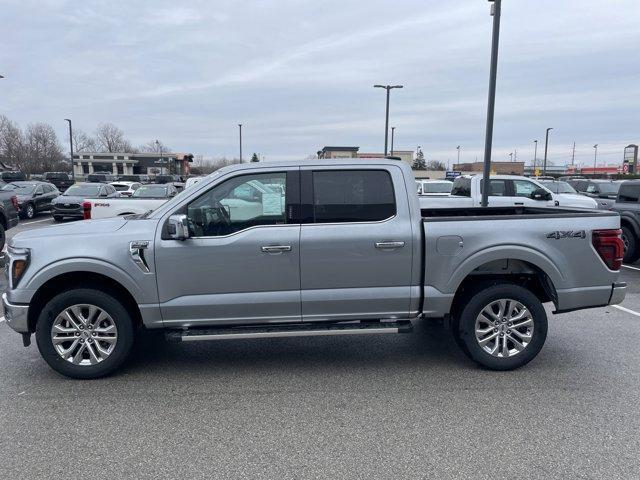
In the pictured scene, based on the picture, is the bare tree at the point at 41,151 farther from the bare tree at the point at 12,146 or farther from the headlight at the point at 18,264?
the headlight at the point at 18,264

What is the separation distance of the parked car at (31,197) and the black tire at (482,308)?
20.1 m

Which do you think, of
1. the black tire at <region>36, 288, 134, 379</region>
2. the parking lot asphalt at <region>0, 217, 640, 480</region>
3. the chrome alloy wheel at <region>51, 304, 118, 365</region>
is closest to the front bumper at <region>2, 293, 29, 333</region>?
the black tire at <region>36, 288, 134, 379</region>

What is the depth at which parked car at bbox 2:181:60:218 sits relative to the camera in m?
20.4

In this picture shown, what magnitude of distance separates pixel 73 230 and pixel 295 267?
2.10 metres

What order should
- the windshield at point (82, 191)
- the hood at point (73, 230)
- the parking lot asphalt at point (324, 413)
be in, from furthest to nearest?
the windshield at point (82, 191)
the hood at point (73, 230)
the parking lot asphalt at point (324, 413)

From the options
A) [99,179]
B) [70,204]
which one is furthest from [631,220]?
[99,179]

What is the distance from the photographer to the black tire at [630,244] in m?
10.5

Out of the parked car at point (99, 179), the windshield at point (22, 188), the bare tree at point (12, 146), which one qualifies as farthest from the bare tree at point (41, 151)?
the windshield at point (22, 188)

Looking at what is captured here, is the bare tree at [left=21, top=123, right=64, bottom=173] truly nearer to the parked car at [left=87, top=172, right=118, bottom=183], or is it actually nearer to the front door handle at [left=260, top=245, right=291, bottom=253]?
the parked car at [left=87, top=172, right=118, bottom=183]

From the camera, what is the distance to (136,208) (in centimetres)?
1147

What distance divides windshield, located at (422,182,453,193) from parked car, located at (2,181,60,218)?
16178mm

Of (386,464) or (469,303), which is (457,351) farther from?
(386,464)

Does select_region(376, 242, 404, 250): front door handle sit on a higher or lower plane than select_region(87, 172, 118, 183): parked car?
higher

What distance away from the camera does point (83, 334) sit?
4617 mm
